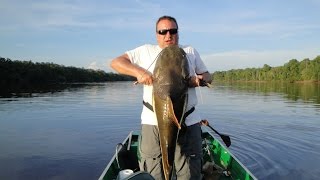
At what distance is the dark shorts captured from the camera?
15.6 feet

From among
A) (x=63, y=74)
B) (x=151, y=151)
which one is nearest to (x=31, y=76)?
(x=63, y=74)

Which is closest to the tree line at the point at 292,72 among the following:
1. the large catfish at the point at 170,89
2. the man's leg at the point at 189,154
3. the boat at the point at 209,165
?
the boat at the point at 209,165

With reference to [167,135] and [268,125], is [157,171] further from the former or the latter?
[268,125]

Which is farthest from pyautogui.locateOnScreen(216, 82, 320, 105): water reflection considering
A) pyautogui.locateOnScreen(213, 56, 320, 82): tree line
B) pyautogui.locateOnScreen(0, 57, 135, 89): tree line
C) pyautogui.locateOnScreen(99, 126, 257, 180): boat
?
pyautogui.locateOnScreen(0, 57, 135, 89): tree line

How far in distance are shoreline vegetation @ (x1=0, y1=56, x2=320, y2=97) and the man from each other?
238 ft

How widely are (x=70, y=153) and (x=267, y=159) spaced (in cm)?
837

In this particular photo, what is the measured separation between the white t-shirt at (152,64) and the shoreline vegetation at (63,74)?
238 ft

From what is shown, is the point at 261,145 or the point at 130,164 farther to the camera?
the point at 261,145

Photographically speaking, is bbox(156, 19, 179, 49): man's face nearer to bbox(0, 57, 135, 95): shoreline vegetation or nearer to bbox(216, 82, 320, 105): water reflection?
bbox(216, 82, 320, 105): water reflection

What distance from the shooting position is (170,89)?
4.17 metres

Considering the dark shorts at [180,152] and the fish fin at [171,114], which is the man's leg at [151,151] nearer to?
the dark shorts at [180,152]

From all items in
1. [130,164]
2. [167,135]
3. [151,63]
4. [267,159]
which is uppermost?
[151,63]


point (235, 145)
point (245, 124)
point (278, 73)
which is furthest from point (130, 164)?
point (278, 73)

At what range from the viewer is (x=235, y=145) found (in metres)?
17.5
